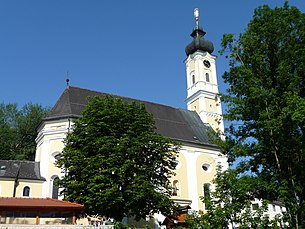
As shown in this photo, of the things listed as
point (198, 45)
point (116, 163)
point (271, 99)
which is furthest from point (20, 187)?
point (198, 45)

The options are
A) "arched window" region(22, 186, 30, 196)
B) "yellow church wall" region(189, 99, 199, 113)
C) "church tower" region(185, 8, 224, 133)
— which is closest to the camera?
"arched window" region(22, 186, 30, 196)

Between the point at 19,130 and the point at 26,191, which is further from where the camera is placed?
the point at 19,130

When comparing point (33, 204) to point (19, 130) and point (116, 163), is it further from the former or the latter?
point (19, 130)

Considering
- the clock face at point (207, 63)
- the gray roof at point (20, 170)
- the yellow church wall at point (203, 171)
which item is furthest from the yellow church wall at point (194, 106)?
the gray roof at point (20, 170)

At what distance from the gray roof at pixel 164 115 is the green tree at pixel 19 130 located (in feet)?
36.5

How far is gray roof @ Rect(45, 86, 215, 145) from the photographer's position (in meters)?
30.5

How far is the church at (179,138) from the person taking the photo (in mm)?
27391

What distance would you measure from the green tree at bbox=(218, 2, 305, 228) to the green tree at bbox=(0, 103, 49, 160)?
30889mm

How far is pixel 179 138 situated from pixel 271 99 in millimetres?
20420

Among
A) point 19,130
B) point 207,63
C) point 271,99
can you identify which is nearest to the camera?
point 271,99

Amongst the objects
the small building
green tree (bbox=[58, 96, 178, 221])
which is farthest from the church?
green tree (bbox=[58, 96, 178, 221])

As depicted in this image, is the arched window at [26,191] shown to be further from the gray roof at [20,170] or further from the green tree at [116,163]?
the green tree at [116,163]

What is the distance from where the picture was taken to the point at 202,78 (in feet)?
144

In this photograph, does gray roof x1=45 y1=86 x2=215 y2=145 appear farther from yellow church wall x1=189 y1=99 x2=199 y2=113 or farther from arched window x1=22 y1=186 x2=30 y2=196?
arched window x1=22 y1=186 x2=30 y2=196
